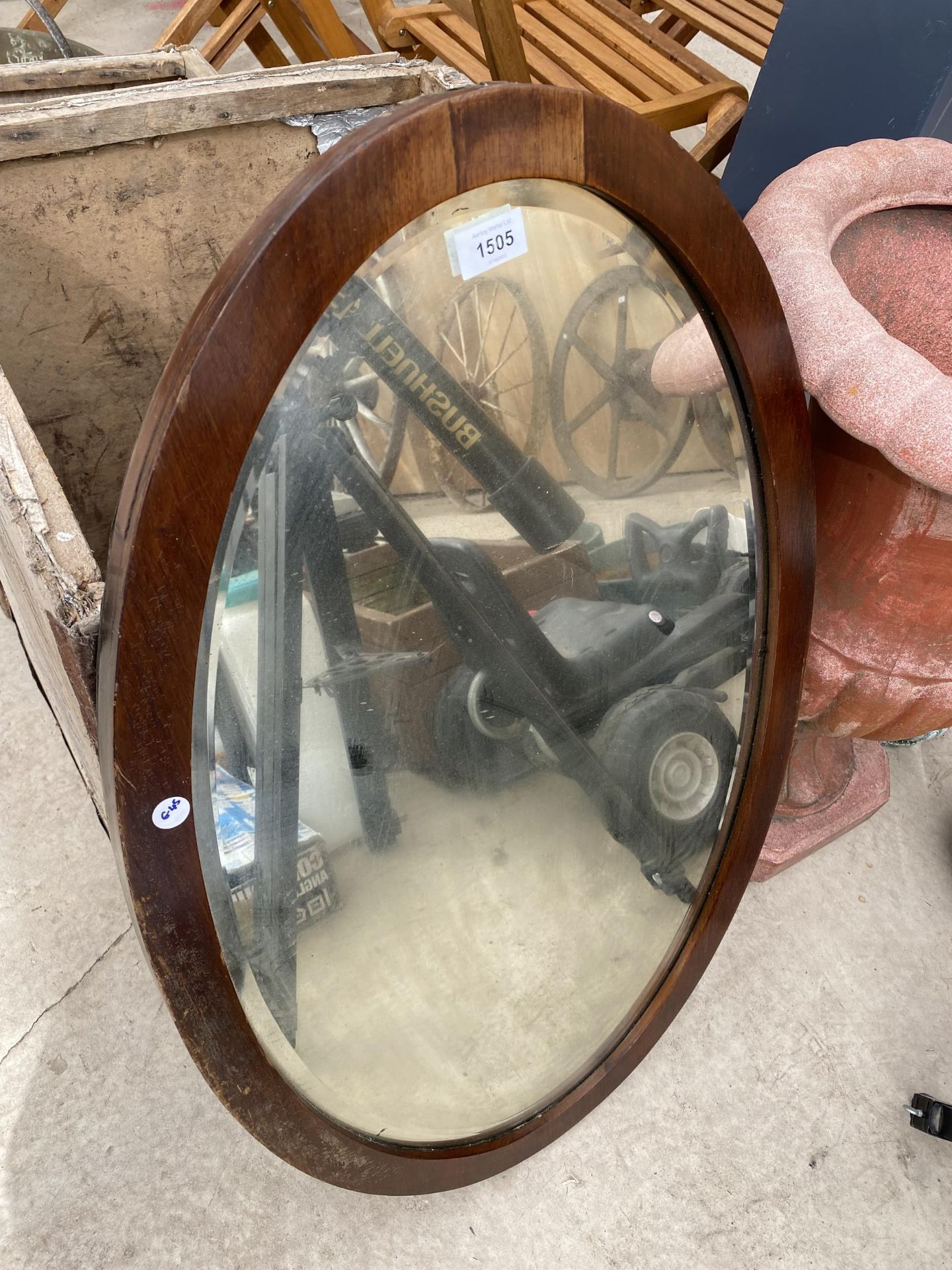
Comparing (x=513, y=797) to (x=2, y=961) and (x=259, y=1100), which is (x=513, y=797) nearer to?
(x=259, y=1100)

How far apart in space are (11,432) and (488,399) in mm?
516

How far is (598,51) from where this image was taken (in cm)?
223

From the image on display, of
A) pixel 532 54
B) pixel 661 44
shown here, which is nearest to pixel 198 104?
pixel 532 54

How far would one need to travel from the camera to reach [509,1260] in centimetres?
112

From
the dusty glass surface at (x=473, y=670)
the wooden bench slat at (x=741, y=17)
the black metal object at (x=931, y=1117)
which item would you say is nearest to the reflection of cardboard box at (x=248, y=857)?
the dusty glass surface at (x=473, y=670)

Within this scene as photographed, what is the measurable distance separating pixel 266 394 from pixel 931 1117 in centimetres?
121

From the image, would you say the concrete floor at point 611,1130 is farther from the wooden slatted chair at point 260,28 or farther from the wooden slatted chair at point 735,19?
the wooden slatted chair at point 260,28

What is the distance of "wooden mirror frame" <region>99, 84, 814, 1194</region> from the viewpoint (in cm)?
56

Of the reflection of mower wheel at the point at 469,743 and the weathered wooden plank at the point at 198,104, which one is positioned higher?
the weathered wooden plank at the point at 198,104

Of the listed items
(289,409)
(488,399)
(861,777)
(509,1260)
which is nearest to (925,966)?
(861,777)

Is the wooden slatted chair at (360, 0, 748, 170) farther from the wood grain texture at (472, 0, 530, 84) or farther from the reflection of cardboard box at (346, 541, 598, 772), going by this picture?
the reflection of cardboard box at (346, 541, 598, 772)

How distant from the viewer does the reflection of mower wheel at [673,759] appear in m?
1.01

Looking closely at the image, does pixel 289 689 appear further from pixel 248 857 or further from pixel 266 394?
pixel 266 394

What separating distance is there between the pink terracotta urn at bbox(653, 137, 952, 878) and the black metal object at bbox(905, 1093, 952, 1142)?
46cm
